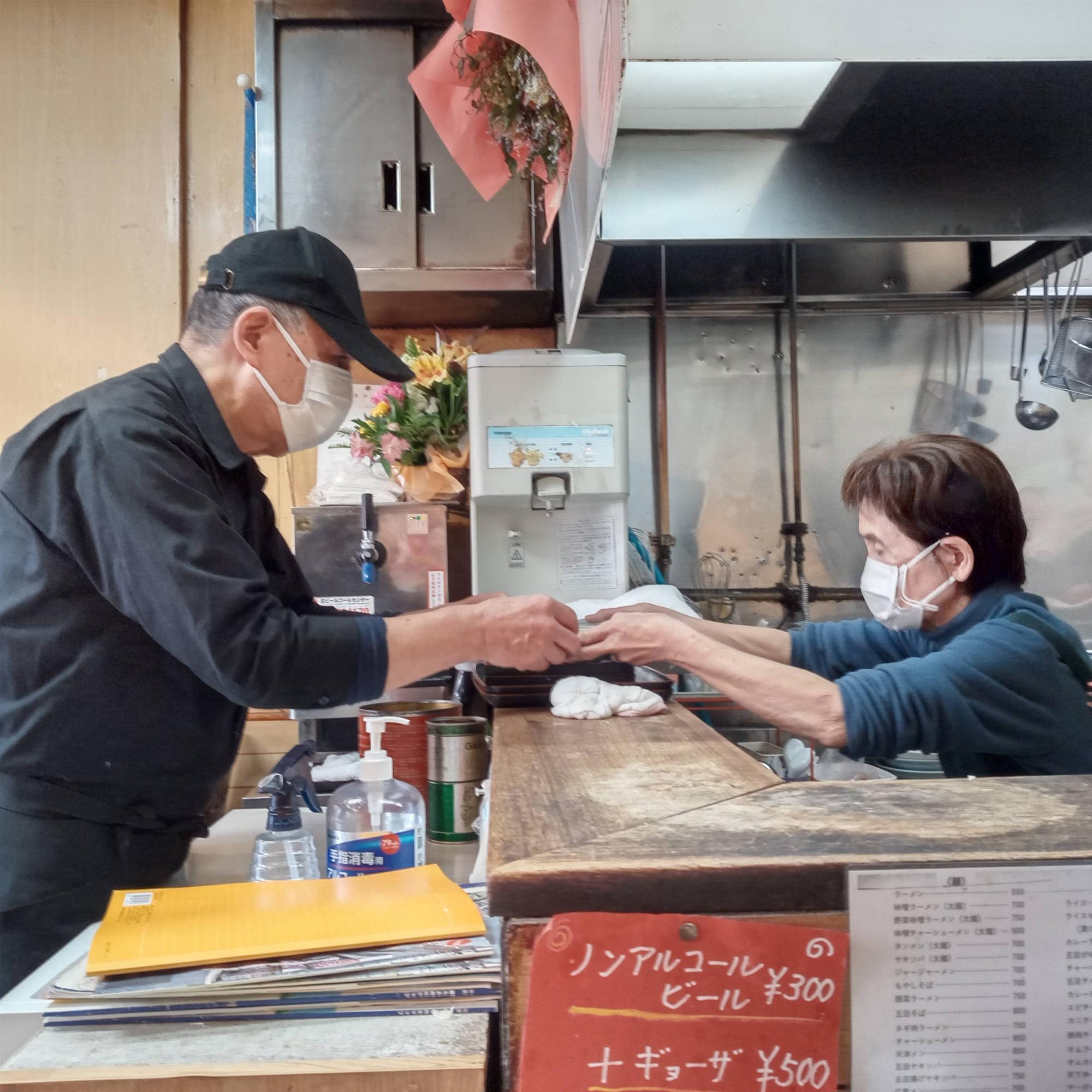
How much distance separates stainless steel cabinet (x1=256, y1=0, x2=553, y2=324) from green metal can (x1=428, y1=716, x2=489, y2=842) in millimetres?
1564

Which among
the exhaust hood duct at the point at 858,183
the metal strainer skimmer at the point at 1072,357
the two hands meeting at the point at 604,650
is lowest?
the two hands meeting at the point at 604,650

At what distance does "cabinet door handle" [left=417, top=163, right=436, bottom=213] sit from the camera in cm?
263

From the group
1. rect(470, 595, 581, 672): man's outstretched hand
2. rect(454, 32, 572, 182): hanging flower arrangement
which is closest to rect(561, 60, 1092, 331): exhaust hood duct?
rect(454, 32, 572, 182): hanging flower arrangement

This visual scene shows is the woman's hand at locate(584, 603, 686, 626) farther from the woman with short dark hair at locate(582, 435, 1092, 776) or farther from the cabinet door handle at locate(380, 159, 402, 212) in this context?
the cabinet door handle at locate(380, 159, 402, 212)

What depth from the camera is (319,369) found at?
138cm

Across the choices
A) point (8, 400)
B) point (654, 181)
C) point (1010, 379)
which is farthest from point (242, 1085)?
point (8, 400)

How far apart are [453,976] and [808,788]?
12.9 inches

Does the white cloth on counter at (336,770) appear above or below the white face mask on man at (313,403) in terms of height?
below

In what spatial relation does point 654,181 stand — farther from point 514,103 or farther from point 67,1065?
point 67,1065

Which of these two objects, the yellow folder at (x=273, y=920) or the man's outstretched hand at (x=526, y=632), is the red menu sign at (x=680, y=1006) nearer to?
the yellow folder at (x=273, y=920)

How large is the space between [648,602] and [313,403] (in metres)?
0.81

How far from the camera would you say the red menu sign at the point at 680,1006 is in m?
0.55

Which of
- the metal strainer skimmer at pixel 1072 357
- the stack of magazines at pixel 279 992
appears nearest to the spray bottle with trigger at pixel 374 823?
the stack of magazines at pixel 279 992

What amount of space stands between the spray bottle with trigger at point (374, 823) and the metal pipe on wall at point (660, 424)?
5.58ft
